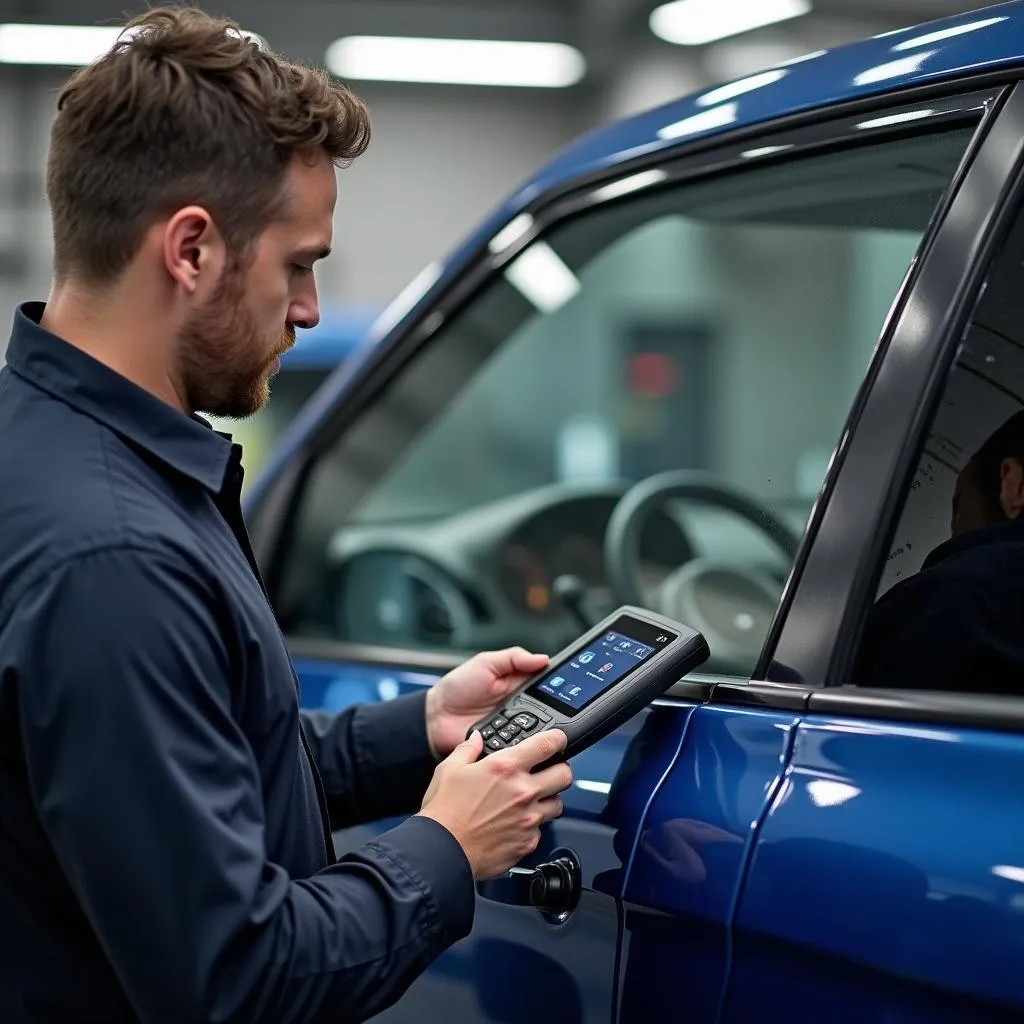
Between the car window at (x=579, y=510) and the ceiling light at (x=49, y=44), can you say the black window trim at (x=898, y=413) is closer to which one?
the car window at (x=579, y=510)

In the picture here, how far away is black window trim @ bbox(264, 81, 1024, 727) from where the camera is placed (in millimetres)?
1374

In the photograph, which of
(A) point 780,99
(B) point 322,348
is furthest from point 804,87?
(B) point 322,348

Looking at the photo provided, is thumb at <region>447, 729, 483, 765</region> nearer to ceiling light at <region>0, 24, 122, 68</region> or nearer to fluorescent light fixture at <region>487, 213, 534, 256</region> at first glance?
fluorescent light fixture at <region>487, 213, 534, 256</region>

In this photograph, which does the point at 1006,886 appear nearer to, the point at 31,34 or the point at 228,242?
the point at 228,242

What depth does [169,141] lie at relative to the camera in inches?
47.8

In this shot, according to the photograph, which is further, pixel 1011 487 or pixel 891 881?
pixel 1011 487

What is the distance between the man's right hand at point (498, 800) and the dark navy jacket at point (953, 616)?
30cm

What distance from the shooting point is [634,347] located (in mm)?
13734

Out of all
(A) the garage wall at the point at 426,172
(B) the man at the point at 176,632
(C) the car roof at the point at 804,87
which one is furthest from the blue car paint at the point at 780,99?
(A) the garage wall at the point at 426,172

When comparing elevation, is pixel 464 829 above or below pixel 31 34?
below

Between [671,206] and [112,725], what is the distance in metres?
1.10

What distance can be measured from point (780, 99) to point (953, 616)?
2.13 feet

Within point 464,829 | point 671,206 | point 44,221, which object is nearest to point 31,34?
point 44,221

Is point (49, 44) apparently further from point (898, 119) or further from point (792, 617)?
point (792, 617)
